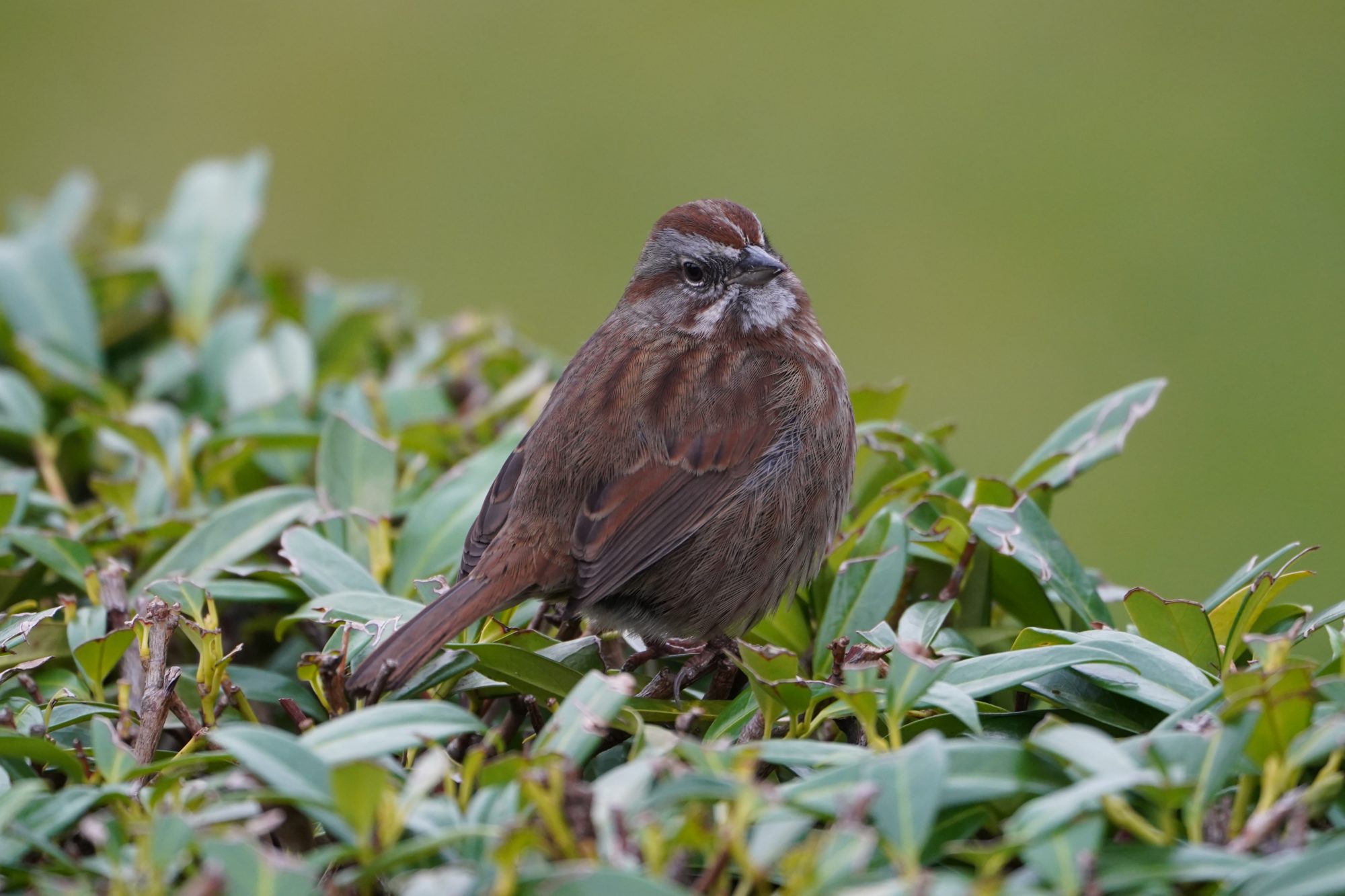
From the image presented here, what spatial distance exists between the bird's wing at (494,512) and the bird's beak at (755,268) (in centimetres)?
73

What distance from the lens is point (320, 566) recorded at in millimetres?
2701

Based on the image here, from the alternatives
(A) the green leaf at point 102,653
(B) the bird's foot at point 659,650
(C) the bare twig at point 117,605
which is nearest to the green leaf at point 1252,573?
(B) the bird's foot at point 659,650

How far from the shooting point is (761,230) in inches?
140

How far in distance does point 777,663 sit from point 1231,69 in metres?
8.37

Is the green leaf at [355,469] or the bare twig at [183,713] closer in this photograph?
the bare twig at [183,713]

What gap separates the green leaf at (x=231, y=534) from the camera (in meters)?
2.91

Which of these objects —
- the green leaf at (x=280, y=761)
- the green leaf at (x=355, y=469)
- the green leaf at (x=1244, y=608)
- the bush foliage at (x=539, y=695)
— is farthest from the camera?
the green leaf at (x=355, y=469)

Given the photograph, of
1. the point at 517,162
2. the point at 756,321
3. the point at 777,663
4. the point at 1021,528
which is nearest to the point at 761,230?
the point at 756,321

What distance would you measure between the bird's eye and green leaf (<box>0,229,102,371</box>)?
1850mm

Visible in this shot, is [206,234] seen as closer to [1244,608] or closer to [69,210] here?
[69,210]

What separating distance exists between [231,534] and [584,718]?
4.32 feet

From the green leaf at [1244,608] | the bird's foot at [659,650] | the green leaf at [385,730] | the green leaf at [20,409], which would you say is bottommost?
the bird's foot at [659,650]

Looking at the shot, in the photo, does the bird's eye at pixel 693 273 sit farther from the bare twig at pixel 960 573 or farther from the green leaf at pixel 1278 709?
the green leaf at pixel 1278 709

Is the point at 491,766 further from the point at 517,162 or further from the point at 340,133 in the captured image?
the point at 340,133
